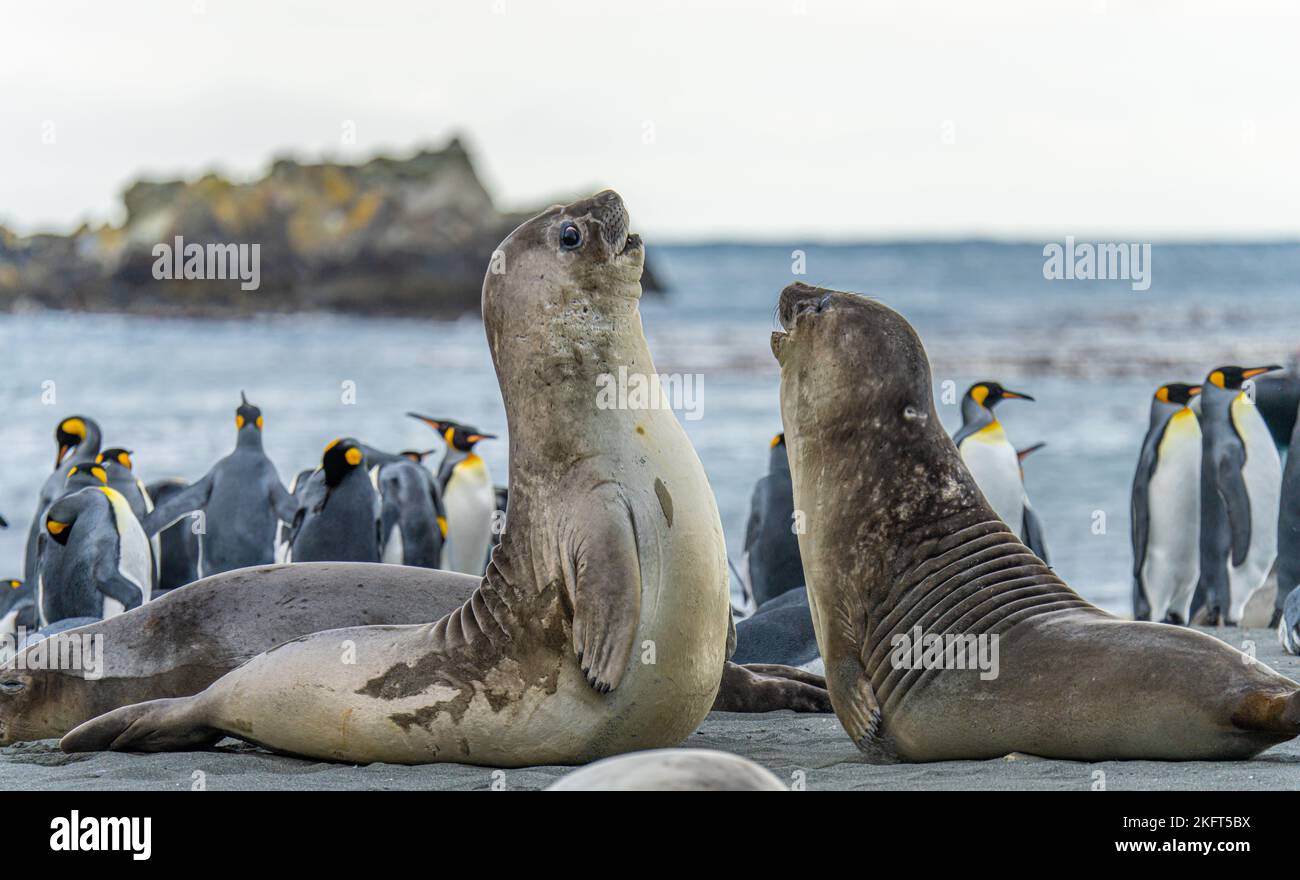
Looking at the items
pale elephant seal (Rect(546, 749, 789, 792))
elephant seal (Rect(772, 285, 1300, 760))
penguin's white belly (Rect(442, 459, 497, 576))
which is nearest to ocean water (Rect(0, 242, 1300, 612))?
elephant seal (Rect(772, 285, 1300, 760))

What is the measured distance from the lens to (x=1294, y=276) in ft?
232

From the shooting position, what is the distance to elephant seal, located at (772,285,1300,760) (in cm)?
527

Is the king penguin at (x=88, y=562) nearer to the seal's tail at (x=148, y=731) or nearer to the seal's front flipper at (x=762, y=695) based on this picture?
the seal's tail at (x=148, y=731)

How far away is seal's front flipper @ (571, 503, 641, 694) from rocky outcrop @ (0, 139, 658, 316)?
178 ft

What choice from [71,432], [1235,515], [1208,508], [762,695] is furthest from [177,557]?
[1235,515]

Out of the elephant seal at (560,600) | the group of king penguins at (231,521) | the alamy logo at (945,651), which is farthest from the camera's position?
the group of king penguins at (231,521)

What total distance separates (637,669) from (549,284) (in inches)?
53.0

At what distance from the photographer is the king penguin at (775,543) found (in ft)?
35.7

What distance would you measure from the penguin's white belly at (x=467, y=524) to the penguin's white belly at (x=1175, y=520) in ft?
15.6

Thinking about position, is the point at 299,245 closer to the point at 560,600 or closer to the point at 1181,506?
the point at 1181,506

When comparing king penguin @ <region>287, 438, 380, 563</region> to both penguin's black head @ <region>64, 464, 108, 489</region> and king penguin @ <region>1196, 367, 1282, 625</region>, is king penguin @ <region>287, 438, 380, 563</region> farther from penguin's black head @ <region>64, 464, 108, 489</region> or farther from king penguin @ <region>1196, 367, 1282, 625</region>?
king penguin @ <region>1196, 367, 1282, 625</region>
